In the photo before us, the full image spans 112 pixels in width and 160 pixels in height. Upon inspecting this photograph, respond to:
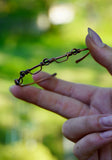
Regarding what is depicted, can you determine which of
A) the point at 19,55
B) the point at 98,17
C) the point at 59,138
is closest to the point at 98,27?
the point at 98,17

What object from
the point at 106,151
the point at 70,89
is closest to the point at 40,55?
the point at 70,89

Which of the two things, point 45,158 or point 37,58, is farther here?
point 37,58

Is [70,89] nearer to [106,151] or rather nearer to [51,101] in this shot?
[51,101]

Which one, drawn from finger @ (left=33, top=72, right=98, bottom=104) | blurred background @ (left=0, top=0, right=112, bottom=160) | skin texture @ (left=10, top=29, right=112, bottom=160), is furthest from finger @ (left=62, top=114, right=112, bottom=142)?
blurred background @ (left=0, top=0, right=112, bottom=160)

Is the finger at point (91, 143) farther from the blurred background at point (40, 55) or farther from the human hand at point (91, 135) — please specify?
the blurred background at point (40, 55)

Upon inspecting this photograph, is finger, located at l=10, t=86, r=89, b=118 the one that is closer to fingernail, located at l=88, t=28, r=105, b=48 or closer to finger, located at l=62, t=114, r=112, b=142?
finger, located at l=62, t=114, r=112, b=142

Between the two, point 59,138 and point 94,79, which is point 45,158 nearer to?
point 59,138
